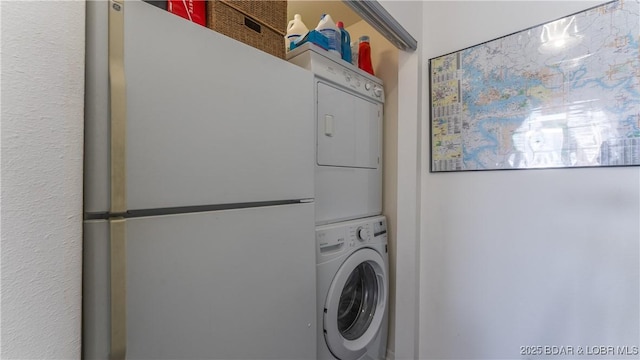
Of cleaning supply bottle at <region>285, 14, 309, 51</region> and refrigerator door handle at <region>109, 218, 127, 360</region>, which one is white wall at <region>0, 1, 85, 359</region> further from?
cleaning supply bottle at <region>285, 14, 309, 51</region>

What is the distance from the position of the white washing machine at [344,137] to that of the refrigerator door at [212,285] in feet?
0.93

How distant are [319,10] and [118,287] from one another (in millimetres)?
2056

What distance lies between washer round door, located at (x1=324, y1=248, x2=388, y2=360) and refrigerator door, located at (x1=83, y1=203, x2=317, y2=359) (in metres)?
0.29

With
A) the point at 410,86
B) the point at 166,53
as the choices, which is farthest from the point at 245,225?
the point at 410,86

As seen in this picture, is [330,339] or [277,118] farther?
[330,339]

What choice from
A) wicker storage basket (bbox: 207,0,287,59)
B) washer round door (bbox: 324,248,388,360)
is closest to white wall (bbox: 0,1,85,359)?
wicker storage basket (bbox: 207,0,287,59)

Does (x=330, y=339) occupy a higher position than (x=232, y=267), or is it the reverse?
(x=232, y=267)

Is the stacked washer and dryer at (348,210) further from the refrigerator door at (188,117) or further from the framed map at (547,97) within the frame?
the framed map at (547,97)

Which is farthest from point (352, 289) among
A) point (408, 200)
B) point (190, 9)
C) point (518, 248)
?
point (190, 9)

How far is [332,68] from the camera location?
4.00 feet

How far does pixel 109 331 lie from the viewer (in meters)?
0.53

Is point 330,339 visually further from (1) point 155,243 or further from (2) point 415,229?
(1) point 155,243

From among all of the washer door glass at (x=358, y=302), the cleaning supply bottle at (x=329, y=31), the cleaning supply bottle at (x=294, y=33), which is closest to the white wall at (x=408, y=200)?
the washer door glass at (x=358, y=302)

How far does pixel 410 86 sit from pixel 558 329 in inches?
57.3
